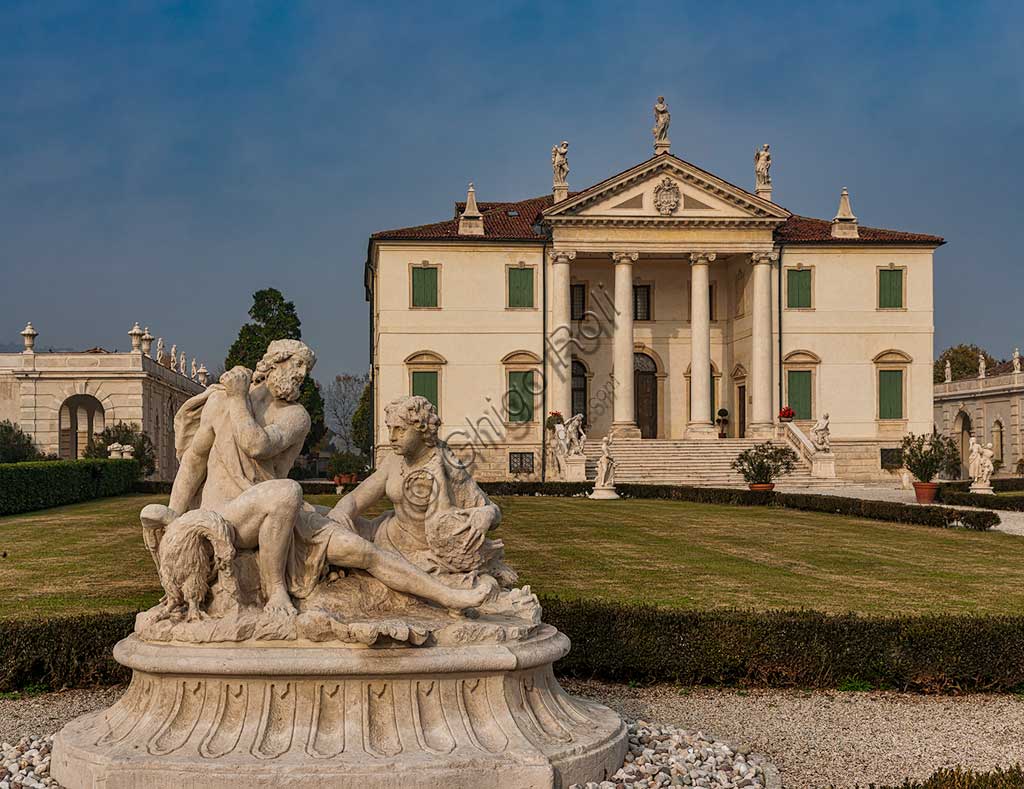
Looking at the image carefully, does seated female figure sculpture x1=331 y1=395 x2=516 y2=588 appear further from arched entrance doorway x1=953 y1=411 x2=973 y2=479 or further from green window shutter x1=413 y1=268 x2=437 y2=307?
arched entrance doorway x1=953 y1=411 x2=973 y2=479

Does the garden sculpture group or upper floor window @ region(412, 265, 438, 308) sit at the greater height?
upper floor window @ region(412, 265, 438, 308)

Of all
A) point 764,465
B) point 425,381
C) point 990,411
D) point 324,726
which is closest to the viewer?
point 324,726

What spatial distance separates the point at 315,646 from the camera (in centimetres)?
542

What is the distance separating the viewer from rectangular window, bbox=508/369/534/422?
41000mm

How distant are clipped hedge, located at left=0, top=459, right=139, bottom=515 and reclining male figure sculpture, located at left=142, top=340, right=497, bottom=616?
69.2ft

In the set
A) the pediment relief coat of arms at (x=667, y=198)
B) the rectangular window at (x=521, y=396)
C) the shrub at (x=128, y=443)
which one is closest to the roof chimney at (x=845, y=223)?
the pediment relief coat of arms at (x=667, y=198)

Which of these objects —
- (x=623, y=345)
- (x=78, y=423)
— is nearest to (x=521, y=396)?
(x=623, y=345)

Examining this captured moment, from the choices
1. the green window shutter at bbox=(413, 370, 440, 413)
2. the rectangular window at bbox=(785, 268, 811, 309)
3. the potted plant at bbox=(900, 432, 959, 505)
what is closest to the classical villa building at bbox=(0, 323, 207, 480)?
the green window shutter at bbox=(413, 370, 440, 413)

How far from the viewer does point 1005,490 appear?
33.9 metres

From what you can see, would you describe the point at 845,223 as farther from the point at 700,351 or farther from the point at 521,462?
the point at 521,462

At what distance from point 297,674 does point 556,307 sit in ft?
119

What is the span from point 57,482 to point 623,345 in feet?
70.0

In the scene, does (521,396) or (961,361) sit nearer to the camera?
(521,396)

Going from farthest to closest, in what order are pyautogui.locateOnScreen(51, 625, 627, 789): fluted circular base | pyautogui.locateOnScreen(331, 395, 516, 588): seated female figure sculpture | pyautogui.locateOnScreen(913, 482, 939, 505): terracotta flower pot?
pyautogui.locateOnScreen(913, 482, 939, 505): terracotta flower pot < pyautogui.locateOnScreen(331, 395, 516, 588): seated female figure sculpture < pyautogui.locateOnScreen(51, 625, 627, 789): fluted circular base
